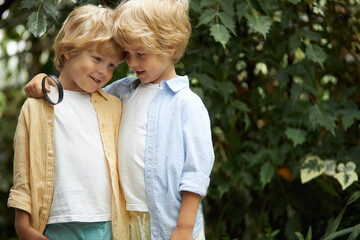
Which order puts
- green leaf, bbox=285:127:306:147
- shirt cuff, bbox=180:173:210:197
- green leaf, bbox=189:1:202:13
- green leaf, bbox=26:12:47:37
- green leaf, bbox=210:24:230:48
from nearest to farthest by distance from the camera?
shirt cuff, bbox=180:173:210:197
green leaf, bbox=26:12:47:37
green leaf, bbox=210:24:230:48
green leaf, bbox=189:1:202:13
green leaf, bbox=285:127:306:147

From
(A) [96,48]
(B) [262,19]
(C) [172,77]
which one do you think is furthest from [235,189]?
(A) [96,48]

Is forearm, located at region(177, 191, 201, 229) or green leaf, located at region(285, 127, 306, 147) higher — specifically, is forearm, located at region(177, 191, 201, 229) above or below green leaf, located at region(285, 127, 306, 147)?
above

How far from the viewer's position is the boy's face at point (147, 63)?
4.47ft

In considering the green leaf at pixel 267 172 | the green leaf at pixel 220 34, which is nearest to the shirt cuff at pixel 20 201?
the green leaf at pixel 220 34

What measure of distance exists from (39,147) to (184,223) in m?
0.48

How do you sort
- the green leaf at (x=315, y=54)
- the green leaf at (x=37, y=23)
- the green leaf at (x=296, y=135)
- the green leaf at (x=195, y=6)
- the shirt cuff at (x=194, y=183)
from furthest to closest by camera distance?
the green leaf at (x=296, y=135) → the green leaf at (x=315, y=54) → the green leaf at (x=195, y=6) → the green leaf at (x=37, y=23) → the shirt cuff at (x=194, y=183)

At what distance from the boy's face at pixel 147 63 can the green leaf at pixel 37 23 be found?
1.24ft

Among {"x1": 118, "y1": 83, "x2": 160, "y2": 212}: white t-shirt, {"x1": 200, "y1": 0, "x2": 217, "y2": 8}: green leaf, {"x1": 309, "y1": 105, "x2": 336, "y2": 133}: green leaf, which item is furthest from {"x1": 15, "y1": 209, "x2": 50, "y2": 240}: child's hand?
{"x1": 309, "y1": 105, "x2": 336, "y2": 133}: green leaf

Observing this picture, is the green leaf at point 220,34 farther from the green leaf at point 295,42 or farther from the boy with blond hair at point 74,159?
the boy with blond hair at point 74,159

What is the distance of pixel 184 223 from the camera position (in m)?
1.30

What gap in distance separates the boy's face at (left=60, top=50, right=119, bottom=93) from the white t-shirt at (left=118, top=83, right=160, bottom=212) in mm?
136

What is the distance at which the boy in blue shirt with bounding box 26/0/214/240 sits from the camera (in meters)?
1.32

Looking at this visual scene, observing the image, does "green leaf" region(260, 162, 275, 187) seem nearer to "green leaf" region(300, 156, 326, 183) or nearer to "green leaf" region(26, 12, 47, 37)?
"green leaf" region(300, 156, 326, 183)

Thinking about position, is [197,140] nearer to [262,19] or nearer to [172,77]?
[172,77]
